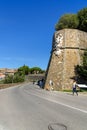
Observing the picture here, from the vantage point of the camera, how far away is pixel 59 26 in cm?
5516

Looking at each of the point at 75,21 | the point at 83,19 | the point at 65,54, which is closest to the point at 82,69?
the point at 65,54

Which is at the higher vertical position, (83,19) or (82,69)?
(83,19)

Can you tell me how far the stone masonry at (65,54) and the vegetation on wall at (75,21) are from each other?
462cm

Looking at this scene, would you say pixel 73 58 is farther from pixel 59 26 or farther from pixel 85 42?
pixel 59 26

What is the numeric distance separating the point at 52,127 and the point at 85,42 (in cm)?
4236

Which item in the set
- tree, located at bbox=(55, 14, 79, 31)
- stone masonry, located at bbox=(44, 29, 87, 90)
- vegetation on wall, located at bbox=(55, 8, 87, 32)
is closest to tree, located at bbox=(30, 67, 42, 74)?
tree, located at bbox=(55, 14, 79, 31)

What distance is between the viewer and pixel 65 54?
4722 cm

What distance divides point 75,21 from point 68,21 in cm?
156

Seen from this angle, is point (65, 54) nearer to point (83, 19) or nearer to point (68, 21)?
point (68, 21)

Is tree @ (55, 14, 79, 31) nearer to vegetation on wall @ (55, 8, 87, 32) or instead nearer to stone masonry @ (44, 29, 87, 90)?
vegetation on wall @ (55, 8, 87, 32)

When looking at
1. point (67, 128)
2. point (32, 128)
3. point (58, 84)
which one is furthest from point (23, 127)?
point (58, 84)

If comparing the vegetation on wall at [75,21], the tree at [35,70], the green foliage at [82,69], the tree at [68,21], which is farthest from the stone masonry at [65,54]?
the tree at [35,70]

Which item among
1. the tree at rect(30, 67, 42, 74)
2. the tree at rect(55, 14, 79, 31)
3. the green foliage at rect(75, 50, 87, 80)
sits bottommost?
the green foliage at rect(75, 50, 87, 80)

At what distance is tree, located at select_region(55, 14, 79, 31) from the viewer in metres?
53.0
